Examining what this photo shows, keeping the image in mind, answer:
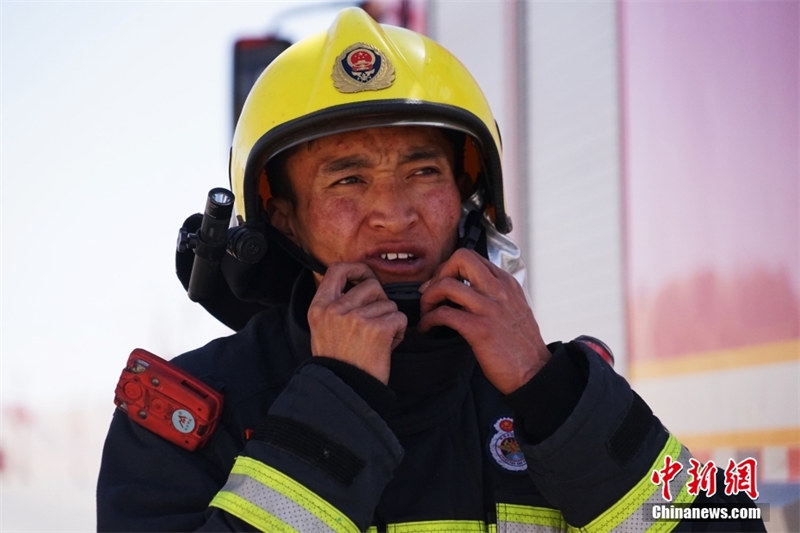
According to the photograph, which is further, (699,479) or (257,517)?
(699,479)

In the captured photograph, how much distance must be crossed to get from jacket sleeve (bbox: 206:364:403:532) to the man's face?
0.51 meters

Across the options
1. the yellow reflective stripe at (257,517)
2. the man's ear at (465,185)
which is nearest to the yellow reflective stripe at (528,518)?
the yellow reflective stripe at (257,517)

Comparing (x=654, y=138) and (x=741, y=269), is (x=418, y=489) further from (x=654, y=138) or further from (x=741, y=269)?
(x=654, y=138)

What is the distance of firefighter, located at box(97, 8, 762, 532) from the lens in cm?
222

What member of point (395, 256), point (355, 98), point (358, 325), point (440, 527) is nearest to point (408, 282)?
point (395, 256)

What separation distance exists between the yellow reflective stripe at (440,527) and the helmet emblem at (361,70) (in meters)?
1.00

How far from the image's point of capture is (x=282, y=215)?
299cm

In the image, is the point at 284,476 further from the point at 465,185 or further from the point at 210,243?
the point at 465,185

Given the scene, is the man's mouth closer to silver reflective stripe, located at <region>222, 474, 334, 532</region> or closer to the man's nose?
the man's nose

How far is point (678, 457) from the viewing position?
7.70ft

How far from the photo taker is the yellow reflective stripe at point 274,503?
212cm

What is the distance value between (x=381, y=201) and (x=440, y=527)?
76 centimetres

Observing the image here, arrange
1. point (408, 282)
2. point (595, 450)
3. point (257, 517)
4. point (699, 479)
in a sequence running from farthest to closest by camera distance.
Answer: point (408, 282) < point (699, 479) < point (595, 450) < point (257, 517)

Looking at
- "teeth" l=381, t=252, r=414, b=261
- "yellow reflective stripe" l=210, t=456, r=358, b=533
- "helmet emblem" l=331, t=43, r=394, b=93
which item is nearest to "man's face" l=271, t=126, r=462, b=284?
"teeth" l=381, t=252, r=414, b=261
